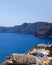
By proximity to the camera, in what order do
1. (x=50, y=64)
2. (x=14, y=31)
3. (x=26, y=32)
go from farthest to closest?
(x=14, y=31), (x=26, y=32), (x=50, y=64)

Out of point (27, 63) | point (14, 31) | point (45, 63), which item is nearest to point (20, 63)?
point (27, 63)

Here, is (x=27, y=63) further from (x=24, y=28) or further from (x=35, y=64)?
(x=24, y=28)

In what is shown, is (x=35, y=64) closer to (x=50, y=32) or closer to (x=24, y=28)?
(x=50, y=32)

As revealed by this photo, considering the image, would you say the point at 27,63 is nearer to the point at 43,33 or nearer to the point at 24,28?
the point at 43,33

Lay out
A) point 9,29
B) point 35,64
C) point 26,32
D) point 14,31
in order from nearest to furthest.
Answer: point 35,64
point 26,32
point 14,31
point 9,29

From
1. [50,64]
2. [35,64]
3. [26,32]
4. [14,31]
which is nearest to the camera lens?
[50,64]

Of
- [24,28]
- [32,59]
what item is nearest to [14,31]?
[24,28]

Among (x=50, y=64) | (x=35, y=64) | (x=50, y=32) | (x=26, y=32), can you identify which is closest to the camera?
(x=50, y=64)

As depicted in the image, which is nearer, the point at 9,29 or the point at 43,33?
the point at 43,33

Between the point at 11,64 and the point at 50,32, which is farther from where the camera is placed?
the point at 50,32
